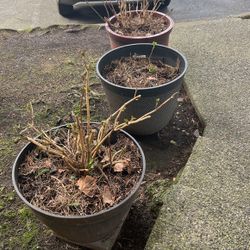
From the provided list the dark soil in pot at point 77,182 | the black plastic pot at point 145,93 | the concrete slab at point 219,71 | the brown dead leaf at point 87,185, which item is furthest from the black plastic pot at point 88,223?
the concrete slab at point 219,71

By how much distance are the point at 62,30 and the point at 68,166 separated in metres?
2.91

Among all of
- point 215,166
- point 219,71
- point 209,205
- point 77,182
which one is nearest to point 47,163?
point 77,182

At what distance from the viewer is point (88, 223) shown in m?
1.73

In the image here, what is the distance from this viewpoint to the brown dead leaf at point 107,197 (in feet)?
5.90

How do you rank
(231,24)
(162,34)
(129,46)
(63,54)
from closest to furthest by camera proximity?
(129,46)
(162,34)
(63,54)
(231,24)

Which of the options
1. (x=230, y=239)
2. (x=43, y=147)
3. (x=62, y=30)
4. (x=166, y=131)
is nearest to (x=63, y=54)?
(x=62, y=30)

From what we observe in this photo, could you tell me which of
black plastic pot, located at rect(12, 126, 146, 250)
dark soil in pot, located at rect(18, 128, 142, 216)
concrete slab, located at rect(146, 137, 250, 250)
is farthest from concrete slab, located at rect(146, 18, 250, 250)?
dark soil in pot, located at rect(18, 128, 142, 216)

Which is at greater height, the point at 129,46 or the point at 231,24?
the point at 129,46

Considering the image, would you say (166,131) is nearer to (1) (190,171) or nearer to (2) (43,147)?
(1) (190,171)

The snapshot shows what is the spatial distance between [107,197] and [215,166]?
90 cm

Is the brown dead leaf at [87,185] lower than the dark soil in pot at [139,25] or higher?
lower

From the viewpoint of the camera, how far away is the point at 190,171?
7.82 ft

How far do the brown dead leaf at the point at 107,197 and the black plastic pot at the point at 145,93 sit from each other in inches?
29.1

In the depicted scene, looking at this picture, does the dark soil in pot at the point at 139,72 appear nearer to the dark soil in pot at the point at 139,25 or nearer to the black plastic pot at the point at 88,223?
the dark soil in pot at the point at 139,25
